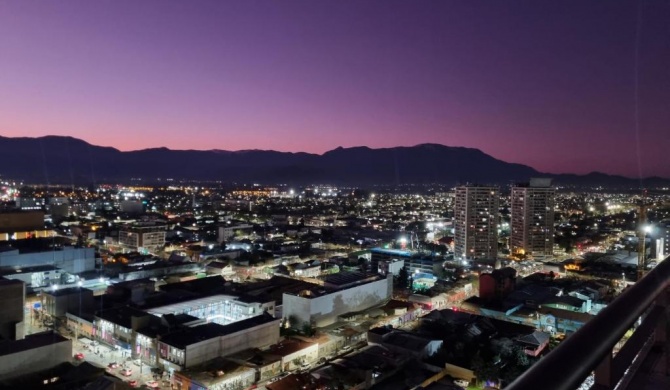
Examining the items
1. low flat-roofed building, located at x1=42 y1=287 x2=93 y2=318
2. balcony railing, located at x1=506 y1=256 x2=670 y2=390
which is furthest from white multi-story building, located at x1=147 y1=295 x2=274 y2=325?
balcony railing, located at x1=506 y1=256 x2=670 y2=390

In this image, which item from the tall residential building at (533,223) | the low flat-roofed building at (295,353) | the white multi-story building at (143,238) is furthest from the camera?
the tall residential building at (533,223)

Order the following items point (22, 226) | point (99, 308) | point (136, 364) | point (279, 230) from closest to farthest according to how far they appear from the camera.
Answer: point (136, 364)
point (99, 308)
point (22, 226)
point (279, 230)

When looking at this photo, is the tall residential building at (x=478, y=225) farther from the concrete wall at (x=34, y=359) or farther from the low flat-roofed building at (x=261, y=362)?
the concrete wall at (x=34, y=359)

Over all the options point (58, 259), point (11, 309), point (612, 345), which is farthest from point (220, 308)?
point (612, 345)

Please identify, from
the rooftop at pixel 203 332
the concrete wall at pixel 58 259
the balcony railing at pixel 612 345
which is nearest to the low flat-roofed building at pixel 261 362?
the rooftop at pixel 203 332

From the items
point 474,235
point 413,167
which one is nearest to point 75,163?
point 413,167

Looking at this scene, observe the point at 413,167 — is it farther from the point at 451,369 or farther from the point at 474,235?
the point at 451,369
